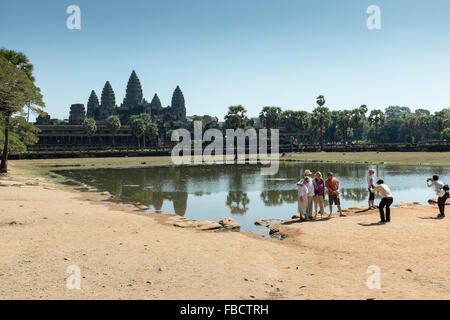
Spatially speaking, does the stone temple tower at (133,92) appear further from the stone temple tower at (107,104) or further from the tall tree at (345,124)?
the tall tree at (345,124)

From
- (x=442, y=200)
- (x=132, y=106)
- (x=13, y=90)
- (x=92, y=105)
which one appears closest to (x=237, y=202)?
(x=442, y=200)

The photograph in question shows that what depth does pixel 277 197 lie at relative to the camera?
2467 centimetres

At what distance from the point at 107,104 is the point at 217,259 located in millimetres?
148003

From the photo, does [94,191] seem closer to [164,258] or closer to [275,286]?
[164,258]

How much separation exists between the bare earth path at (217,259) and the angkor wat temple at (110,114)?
105 metres

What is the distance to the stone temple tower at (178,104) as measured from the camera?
6260 inches

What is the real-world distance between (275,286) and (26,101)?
32138 mm

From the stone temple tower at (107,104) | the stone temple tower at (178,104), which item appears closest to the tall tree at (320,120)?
the stone temple tower at (178,104)

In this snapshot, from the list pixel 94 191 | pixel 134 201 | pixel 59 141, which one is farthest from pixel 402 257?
pixel 59 141

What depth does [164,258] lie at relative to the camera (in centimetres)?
978

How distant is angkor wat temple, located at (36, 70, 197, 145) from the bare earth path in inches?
4130

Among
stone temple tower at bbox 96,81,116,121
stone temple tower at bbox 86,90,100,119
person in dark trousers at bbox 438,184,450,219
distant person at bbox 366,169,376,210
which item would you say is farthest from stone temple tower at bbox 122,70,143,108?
person in dark trousers at bbox 438,184,450,219

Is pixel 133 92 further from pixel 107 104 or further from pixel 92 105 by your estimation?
pixel 92 105
